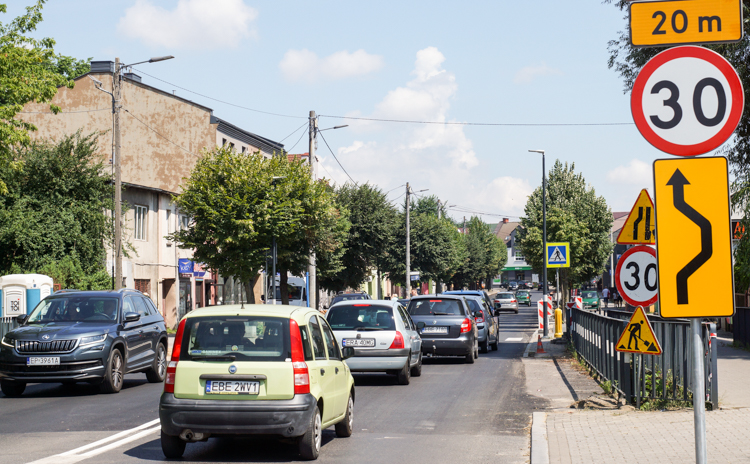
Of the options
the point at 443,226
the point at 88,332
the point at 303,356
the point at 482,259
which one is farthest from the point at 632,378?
the point at 482,259

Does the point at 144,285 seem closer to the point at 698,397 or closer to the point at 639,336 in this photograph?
the point at 639,336

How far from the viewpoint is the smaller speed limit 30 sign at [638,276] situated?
1021 cm

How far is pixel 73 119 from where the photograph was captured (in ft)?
155

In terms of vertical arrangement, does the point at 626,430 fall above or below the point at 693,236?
below

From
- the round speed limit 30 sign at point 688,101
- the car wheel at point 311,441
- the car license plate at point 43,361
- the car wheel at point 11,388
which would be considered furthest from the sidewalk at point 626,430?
the car wheel at point 11,388

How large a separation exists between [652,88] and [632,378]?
7.70 metres

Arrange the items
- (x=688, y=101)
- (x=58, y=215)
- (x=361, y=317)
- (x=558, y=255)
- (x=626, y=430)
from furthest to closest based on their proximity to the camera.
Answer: (x=58, y=215) → (x=558, y=255) → (x=361, y=317) → (x=626, y=430) → (x=688, y=101)

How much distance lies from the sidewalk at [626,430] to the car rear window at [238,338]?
265cm

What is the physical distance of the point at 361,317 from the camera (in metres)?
15.9

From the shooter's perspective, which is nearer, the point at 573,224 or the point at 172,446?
the point at 172,446

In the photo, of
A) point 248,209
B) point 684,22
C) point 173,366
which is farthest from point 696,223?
point 248,209

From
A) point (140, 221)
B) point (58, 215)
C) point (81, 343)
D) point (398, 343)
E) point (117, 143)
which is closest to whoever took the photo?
point (81, 343)

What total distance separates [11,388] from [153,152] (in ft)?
121

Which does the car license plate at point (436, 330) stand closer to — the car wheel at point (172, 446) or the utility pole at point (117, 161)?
the utility pole at point (117, 161)
